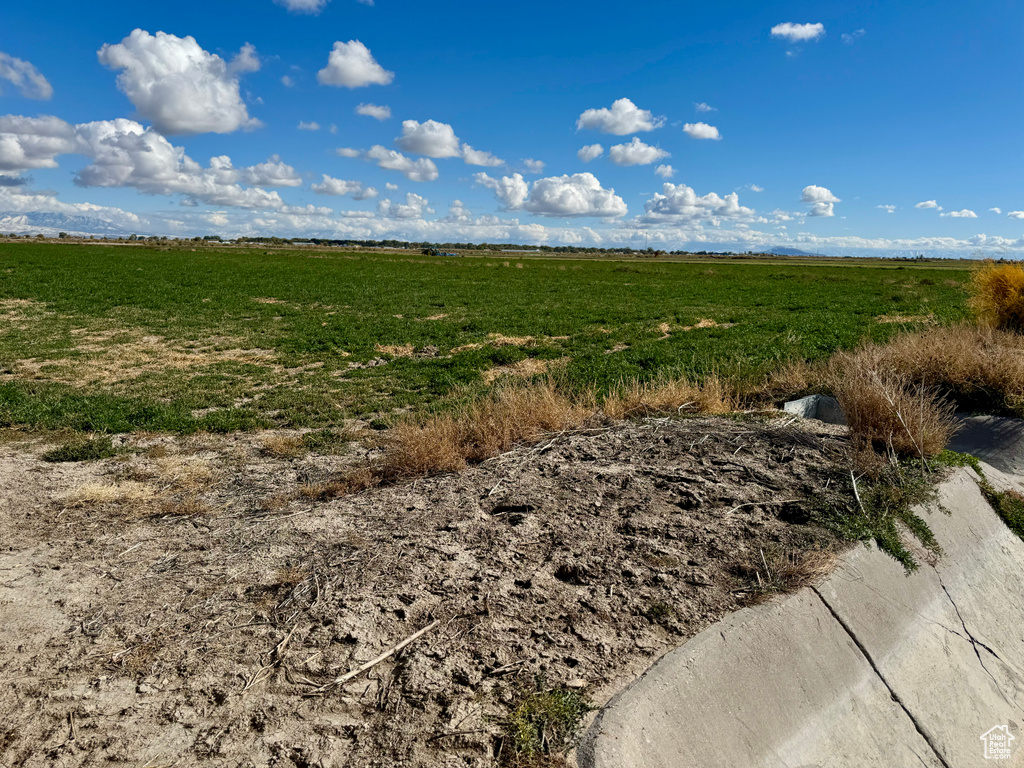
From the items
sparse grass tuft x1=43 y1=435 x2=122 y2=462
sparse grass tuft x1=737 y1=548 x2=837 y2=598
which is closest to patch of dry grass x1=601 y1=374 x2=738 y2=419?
sparse grass tuft x1=737 y1=548 x2=837 y2=598

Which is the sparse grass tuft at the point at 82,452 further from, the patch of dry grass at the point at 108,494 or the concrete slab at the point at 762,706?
the concrete slab at the point at 762,706

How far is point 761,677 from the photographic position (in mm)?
3969

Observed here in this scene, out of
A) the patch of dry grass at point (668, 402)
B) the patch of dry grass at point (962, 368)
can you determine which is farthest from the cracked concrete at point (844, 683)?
the patch of dry grass at point (962, 368)

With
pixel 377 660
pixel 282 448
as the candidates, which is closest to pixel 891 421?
pixel 377 660

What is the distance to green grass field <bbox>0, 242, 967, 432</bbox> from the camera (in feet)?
35.3

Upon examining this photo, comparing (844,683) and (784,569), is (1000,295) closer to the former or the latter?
(784,569)

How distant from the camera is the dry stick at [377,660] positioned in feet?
11.9

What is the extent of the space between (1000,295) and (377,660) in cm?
1492

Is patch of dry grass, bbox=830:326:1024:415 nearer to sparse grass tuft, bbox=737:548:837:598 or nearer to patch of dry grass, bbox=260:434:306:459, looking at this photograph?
sparse grass tuft, bbox=737:548:837:598

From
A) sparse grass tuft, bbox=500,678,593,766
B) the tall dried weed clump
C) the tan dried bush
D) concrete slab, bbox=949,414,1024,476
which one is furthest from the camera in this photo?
the tall dried weed clump

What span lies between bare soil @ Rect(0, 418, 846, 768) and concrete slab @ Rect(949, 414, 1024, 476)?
A: 3.40 m

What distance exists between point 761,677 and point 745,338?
51.1ft

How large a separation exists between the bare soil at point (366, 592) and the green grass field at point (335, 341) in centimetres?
382

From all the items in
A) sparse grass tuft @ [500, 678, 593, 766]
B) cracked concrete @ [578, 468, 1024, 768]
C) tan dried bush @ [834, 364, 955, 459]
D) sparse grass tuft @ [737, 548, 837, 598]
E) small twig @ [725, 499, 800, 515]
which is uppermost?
tan dried bush @ [834, 364, 955, 459]
